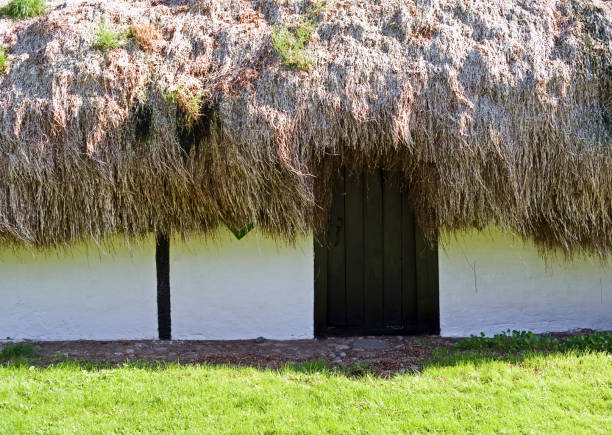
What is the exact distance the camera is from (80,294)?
15.8 ft

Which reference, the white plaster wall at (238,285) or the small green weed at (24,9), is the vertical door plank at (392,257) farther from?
the small green weed at (24,9)

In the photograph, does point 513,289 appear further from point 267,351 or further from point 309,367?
point 267,351

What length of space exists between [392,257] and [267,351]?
1527mm

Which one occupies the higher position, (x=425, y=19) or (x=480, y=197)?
(x=425, y=19)

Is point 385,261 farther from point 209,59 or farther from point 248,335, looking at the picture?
point 209,59

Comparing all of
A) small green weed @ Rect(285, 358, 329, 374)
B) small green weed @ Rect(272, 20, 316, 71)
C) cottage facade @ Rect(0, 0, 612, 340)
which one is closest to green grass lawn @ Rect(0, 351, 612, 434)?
small green weed @ Rect(285, 358, 329, 374)

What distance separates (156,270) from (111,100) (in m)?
1.60

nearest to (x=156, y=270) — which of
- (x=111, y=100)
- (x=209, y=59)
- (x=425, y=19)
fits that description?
(x=111, y=100)

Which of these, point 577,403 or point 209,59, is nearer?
point 577,403

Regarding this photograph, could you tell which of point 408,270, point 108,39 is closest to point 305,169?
point 408,270

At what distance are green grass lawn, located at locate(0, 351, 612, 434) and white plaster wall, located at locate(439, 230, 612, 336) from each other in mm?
→ 781

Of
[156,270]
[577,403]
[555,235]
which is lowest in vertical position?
[577,403]

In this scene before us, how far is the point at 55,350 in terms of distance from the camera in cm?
454

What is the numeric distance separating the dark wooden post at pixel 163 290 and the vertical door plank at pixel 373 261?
1.91 m
